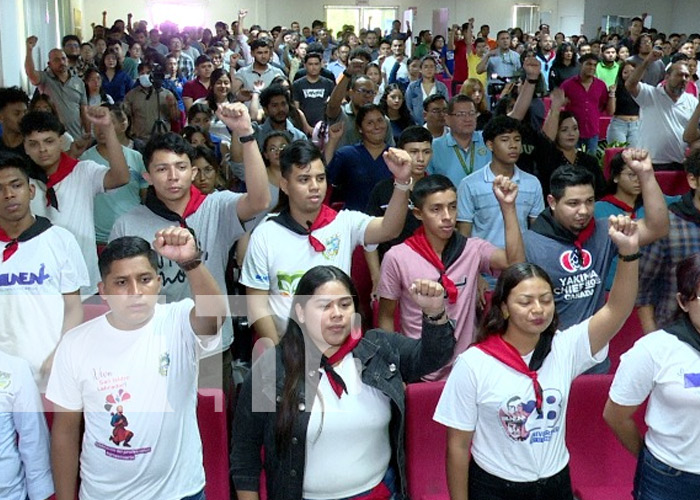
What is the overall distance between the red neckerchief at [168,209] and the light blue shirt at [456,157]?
1.96m

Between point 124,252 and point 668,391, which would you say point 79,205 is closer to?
point 124,252

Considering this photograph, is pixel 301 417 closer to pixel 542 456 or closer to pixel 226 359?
pixel 542 456

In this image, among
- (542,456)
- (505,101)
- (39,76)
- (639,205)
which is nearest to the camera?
(542,456)

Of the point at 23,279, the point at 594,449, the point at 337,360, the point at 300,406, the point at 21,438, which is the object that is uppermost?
the point at 23,279

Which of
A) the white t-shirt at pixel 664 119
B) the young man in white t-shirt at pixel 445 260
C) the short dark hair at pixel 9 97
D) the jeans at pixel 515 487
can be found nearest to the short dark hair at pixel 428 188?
the young man in white t-shirt at pixel 445 260

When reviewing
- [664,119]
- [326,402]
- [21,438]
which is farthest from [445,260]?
[664,119]

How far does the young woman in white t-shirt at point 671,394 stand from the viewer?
7.10 ft

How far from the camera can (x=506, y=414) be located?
219cm

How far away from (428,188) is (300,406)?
1240 mm

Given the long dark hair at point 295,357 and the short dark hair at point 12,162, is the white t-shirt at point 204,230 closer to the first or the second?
the short dark hair at point 12,162

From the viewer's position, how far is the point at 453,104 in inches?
188

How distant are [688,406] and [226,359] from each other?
5.52 feet

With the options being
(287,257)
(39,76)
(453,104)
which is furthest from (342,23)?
(287,257)

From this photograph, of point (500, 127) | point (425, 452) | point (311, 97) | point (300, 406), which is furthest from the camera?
point (311, 97)
